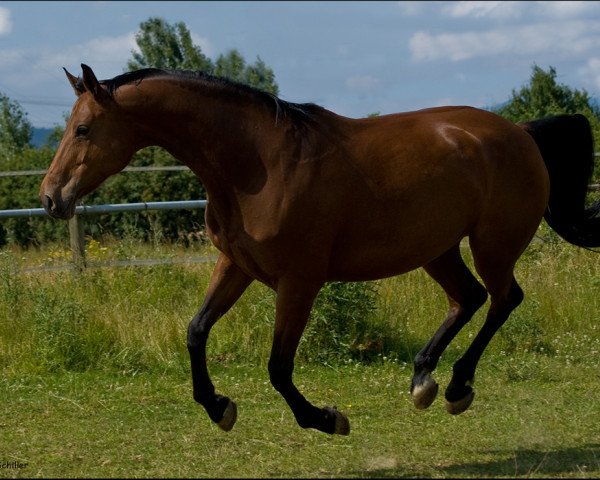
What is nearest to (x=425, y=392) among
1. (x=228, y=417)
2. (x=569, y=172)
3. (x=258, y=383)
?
(x=228, y=417)

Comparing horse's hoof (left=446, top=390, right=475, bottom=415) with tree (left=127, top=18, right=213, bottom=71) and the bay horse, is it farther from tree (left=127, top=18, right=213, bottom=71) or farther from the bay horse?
tree (left=127, top=18, right=213, bottom=71)

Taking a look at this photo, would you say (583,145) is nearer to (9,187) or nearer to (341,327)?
(341,327)

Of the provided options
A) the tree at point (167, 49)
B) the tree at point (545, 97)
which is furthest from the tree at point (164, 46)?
the tree at point (545, 97)

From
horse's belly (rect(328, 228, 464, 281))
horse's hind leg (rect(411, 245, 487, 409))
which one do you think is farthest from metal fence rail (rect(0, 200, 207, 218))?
horse's belly (rect(328, 228, 464, 281))

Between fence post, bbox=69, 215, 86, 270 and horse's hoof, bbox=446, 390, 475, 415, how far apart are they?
420cm

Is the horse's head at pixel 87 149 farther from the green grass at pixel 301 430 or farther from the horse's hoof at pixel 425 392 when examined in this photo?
the horse's hoof at pixel 425 392

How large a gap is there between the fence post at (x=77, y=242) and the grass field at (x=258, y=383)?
4.3 inches

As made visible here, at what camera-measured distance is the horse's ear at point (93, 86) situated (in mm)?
5469

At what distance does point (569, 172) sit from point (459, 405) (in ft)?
6.12

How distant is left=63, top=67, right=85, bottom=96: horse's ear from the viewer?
5.62m

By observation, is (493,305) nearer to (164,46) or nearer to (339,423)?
(339,423)

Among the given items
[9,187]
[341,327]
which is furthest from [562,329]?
[9,187]

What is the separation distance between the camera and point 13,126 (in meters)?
31.7

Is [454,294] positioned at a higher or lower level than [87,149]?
lower
